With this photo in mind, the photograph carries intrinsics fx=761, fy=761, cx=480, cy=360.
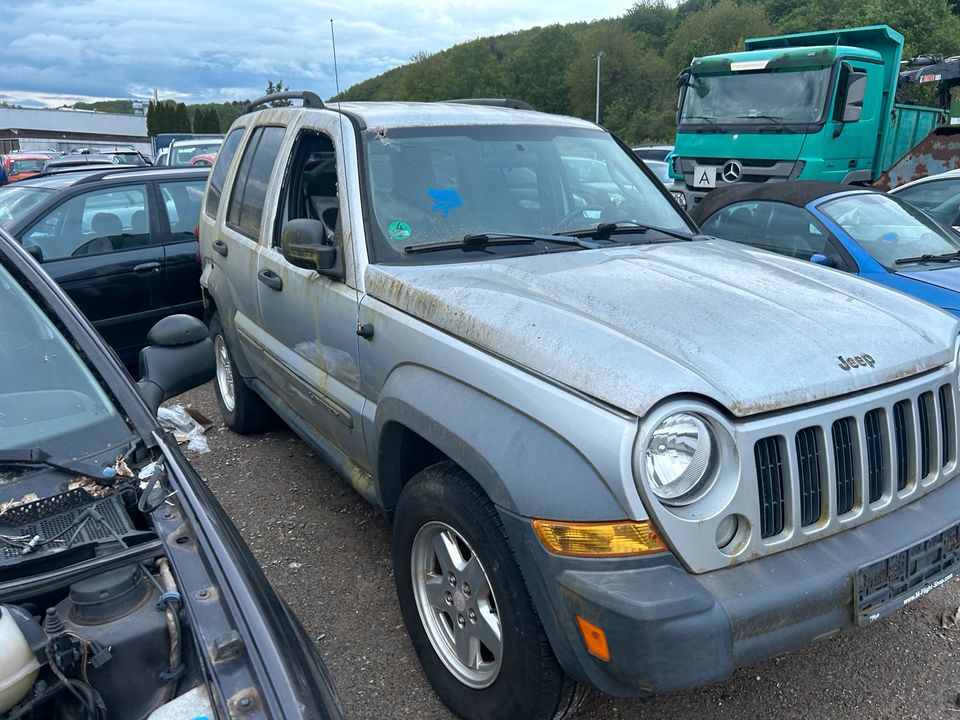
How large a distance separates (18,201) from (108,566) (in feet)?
19.3

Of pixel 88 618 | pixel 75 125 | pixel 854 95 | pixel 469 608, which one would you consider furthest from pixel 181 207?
pixel 75 125

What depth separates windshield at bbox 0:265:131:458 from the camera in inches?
78.5

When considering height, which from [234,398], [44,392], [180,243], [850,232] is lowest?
[234,398]

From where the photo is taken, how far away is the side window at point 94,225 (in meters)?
5.93

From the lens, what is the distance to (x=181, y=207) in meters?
6.58

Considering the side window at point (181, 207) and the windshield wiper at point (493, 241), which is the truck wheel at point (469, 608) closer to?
the windshield wiper at point (493, 241)

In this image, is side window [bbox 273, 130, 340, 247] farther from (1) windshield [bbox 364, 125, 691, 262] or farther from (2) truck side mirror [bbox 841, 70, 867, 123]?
(2) truck side mirror [bbox 841, 70, 867, 123]

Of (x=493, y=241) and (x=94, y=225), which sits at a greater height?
(x=493, y=241)

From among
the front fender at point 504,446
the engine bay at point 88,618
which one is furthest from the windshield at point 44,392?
the front fender at point 504,446

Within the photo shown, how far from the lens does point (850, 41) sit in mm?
11516

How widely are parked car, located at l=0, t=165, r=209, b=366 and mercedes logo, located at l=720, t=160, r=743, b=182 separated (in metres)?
7.60

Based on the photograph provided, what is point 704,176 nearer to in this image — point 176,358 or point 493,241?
point 493,241

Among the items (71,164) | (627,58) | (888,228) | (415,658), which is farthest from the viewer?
(627,58)

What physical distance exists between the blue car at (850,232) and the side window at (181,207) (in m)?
4.40
